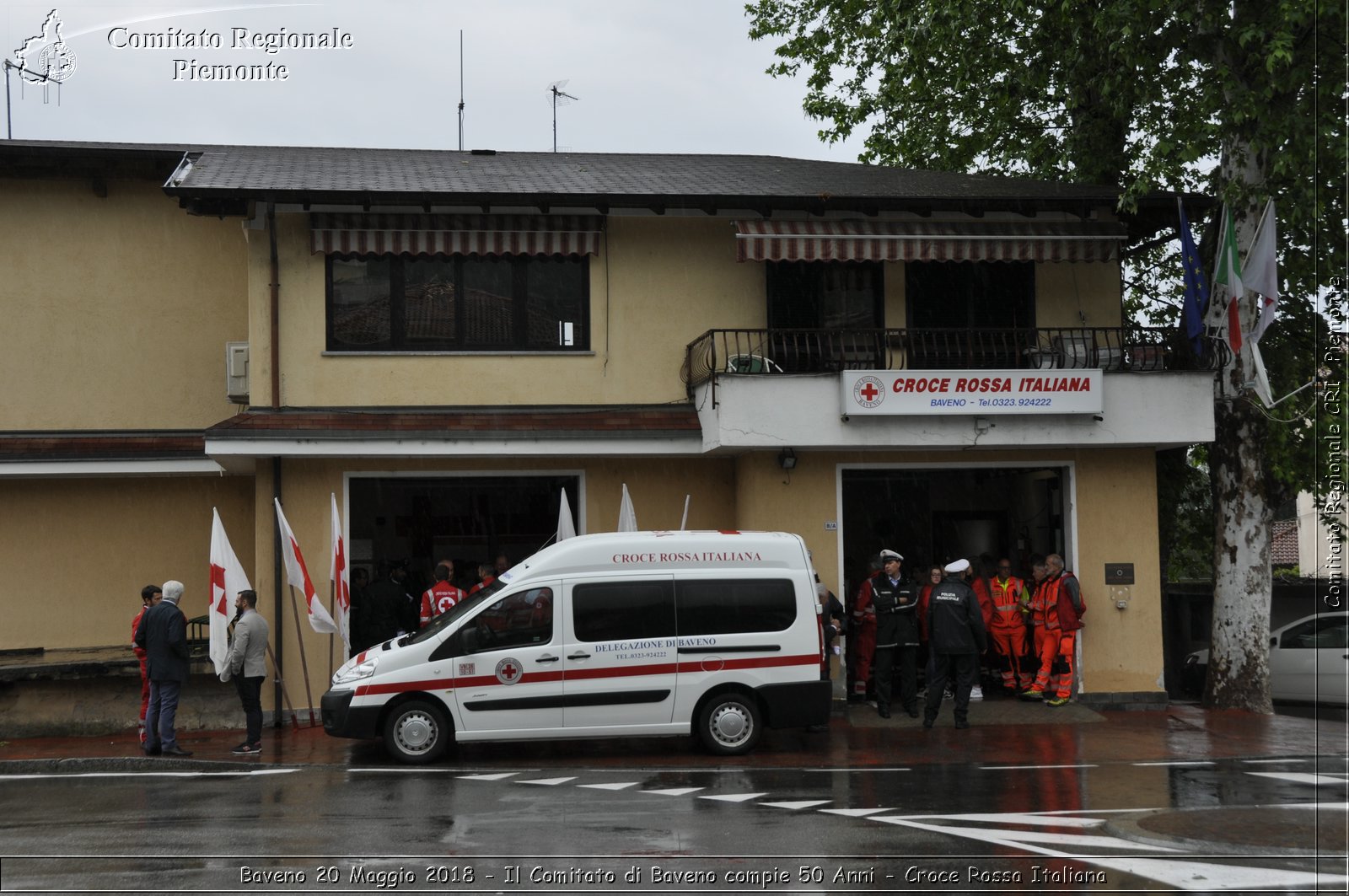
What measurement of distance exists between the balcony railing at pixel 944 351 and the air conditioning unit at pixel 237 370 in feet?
18.9

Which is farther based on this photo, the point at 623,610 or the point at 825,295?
the point at 825,295

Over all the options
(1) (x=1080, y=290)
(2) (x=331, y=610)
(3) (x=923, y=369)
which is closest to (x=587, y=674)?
(2) (x=331, y=610)

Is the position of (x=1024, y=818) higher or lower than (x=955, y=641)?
lower

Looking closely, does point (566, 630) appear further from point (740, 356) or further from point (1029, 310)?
point (1029, 310)

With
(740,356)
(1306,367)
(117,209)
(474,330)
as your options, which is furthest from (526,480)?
(1306,367)

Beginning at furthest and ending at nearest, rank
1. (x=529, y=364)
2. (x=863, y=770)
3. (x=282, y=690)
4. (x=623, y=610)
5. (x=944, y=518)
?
(x=944, y=518) < (x=529, y=364) < (x=282, y=690) < (x=623, y=610) < (x=863, y=770)

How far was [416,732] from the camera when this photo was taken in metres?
13.3

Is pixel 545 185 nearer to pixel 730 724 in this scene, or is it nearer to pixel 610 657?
pixel 610 657

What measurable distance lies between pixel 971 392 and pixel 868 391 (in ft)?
4.22

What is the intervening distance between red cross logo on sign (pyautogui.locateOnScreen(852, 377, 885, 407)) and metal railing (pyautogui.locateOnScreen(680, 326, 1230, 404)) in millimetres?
652

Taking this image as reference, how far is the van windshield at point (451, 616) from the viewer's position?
44.2 feet

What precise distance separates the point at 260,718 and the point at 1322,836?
10.3m

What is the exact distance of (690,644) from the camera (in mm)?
13586

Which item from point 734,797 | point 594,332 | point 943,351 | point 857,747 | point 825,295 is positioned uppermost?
point 825,295
